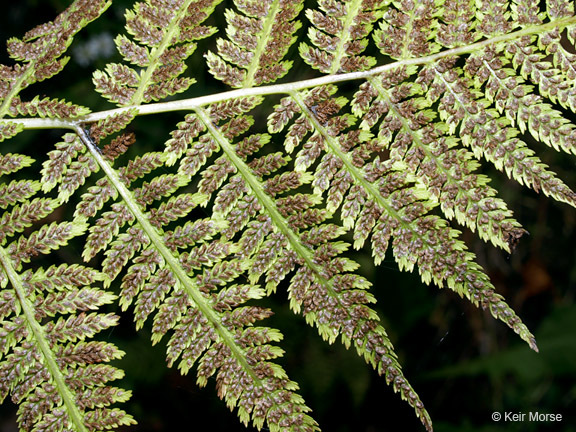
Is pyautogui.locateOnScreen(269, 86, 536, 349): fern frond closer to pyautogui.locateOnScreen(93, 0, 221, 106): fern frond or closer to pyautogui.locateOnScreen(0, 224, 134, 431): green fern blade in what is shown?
pyautogui.locateOnScreen(93, 0, 221, 106): fern frond

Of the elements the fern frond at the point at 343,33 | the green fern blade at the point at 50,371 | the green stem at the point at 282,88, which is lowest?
the green fern blade at the point at 50,371

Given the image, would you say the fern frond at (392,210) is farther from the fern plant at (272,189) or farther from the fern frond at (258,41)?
the fern frond at (258,41)

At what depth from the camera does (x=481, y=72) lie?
66.4 inches

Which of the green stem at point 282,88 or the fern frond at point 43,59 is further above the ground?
the fern frond at point 43,59

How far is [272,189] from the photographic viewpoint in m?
1.75

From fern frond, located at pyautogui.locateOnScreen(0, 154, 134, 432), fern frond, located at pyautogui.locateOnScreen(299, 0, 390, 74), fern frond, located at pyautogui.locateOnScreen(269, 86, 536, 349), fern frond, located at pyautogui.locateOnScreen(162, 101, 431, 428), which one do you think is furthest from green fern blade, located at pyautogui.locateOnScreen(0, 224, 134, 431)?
fern frond, located at pyautogui.locateOnScreen(299, 0, 390, 74)

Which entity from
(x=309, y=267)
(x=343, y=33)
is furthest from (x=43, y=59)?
(x=309, y=267)

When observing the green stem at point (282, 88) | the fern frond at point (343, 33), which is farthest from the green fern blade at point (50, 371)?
the fern frond at point (343, 33)

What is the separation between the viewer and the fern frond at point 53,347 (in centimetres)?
166

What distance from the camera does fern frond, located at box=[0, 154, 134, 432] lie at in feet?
5.44

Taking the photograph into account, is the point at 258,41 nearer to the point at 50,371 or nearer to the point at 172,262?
the point at 172,262

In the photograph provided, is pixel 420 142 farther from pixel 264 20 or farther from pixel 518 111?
pixel 264 20

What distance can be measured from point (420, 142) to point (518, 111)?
35 centimetres

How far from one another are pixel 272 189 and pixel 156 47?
0.75 metres
